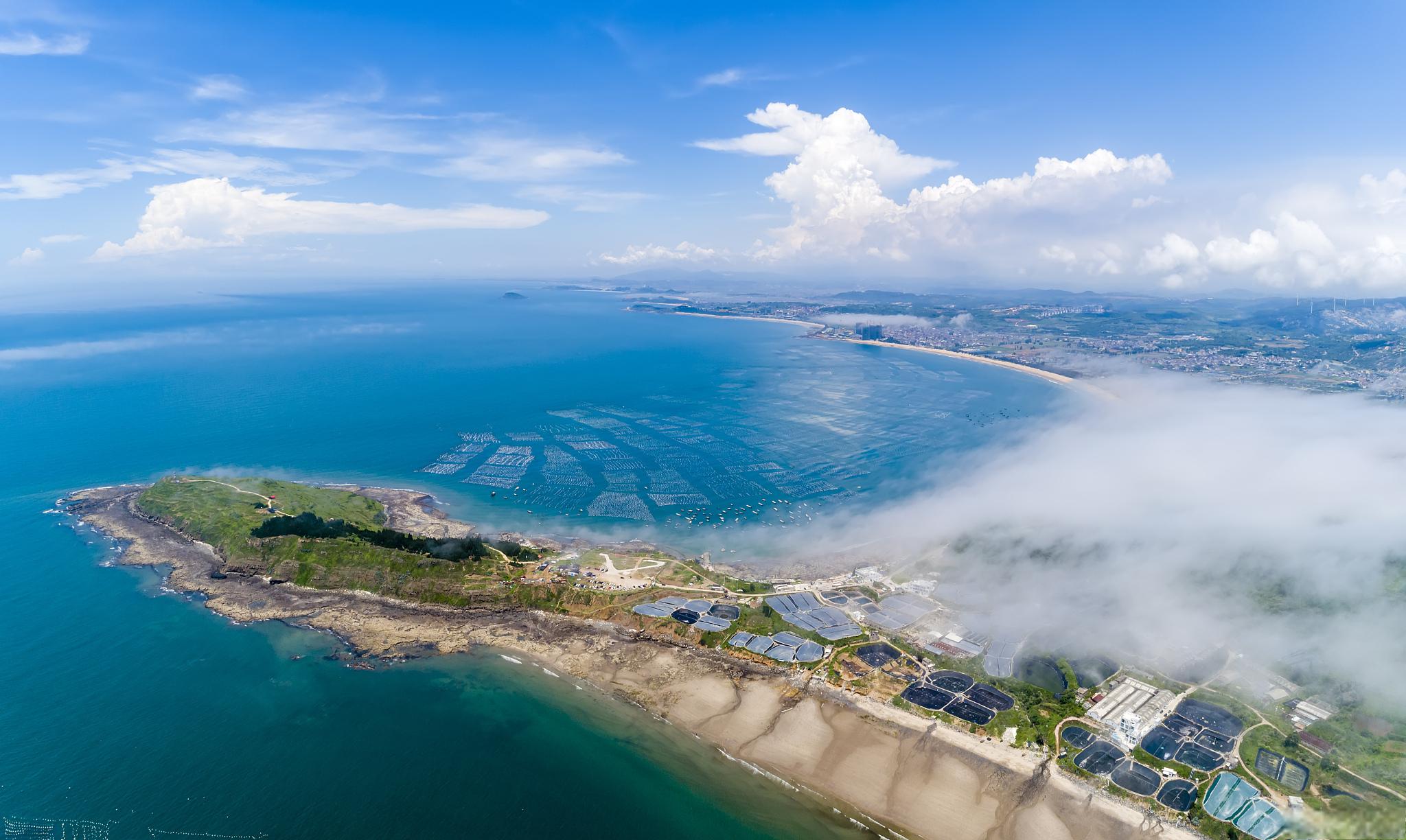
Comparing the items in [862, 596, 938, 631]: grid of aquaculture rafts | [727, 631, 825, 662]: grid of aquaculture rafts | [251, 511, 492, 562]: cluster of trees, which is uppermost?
[251, 511, 492, 562]: cluster of trees

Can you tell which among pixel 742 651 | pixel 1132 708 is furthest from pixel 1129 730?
pixel 742 651

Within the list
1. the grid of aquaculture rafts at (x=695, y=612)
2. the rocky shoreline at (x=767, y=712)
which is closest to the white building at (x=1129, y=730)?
the rocky shoreline at (x=767, y=712)

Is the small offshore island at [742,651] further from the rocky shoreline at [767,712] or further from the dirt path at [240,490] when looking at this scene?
the dirt path at [240,490]

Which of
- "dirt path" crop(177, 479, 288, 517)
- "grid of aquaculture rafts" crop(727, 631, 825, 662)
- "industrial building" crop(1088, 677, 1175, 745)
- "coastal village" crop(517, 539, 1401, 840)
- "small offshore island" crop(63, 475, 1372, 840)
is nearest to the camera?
"coastal village" crop(517, 539, 1401, 840)

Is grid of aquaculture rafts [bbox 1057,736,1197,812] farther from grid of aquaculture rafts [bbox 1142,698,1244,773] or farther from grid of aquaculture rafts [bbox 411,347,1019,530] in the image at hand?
grid of aquaculture rafts [bbox 411,347,1019,530]

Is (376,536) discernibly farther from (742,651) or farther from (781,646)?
(781,646)

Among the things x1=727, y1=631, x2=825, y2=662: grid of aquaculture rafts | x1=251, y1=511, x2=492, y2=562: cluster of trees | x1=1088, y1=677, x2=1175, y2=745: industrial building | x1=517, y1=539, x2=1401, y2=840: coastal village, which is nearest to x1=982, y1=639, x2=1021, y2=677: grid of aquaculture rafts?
x1=517, y1=539, x2=1401, y2=840: coastal village
